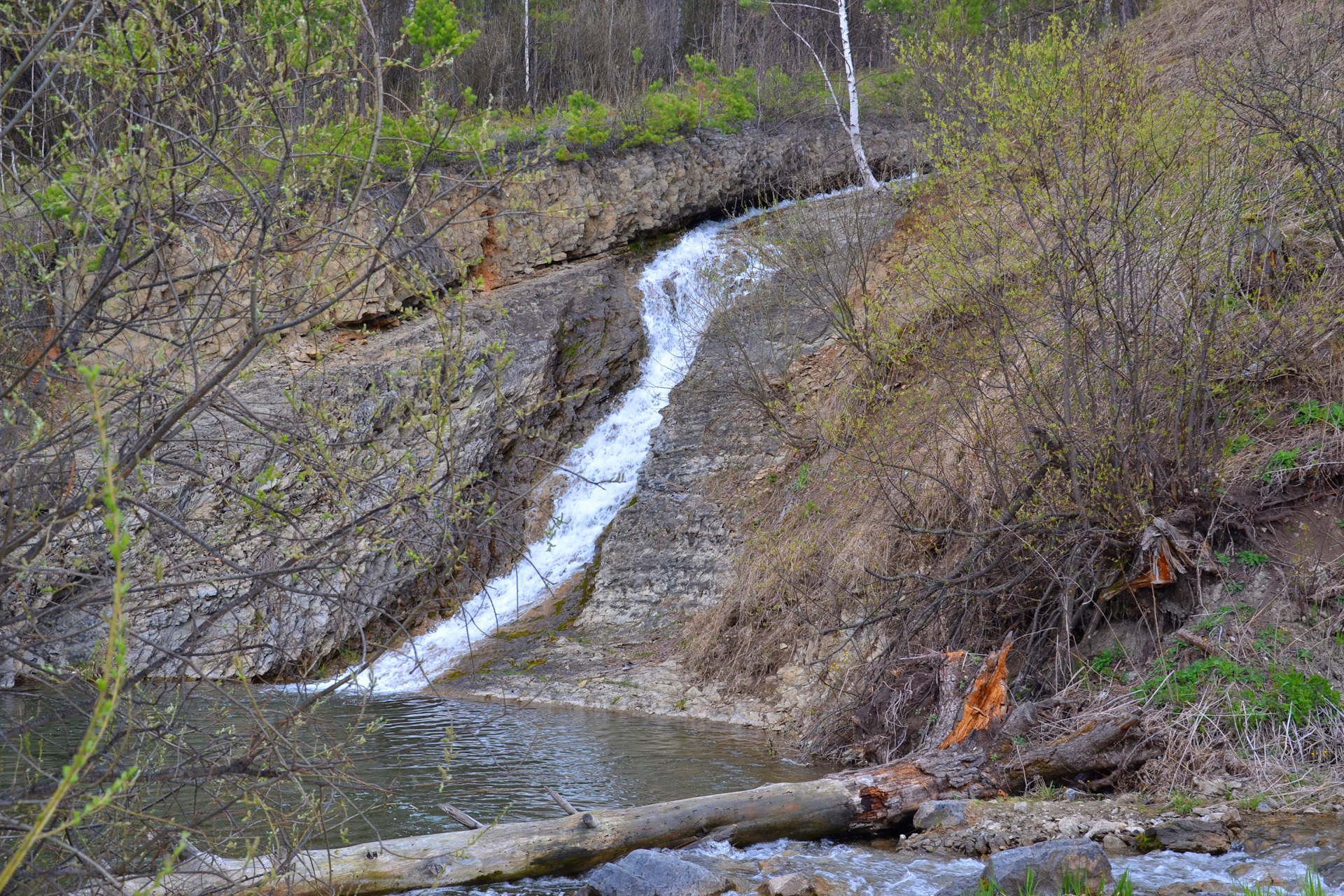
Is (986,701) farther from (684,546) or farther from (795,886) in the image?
(684,546)

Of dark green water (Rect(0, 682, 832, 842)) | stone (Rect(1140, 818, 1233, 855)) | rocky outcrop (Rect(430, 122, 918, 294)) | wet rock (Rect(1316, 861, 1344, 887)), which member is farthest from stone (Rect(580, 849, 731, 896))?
rocky outcrop (Rect(430, 122, 918, 294))

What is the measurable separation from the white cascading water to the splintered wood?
16.8ft

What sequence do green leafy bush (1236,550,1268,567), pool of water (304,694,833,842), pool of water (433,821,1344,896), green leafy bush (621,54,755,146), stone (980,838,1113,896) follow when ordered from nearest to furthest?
stone (980,838,1113,896) → pool of water (433,821,1344,896) → green leafy bush (1236,550,1268,567) → pool of water (304,694,833,842) → green leafy bush (621,54,755,146)

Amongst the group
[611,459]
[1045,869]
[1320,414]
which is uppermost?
[1320,414]

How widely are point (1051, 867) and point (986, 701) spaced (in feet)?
7.77

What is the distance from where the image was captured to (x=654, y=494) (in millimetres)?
14688

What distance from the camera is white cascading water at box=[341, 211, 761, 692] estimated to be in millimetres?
12766

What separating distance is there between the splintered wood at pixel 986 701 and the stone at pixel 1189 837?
145 cm

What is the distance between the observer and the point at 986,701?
6293mm

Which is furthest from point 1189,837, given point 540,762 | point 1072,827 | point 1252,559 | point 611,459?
point 611,459

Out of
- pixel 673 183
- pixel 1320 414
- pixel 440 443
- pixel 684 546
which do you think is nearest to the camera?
pixel 440 443

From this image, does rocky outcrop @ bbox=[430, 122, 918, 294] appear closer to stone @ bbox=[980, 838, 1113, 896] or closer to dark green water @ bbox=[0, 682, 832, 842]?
dark green water @ bbox=[0, 682, 832, 842]

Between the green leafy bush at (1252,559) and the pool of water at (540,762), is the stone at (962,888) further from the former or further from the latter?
the green leafy bush at (1252,559)

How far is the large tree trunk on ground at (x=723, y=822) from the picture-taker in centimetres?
452
